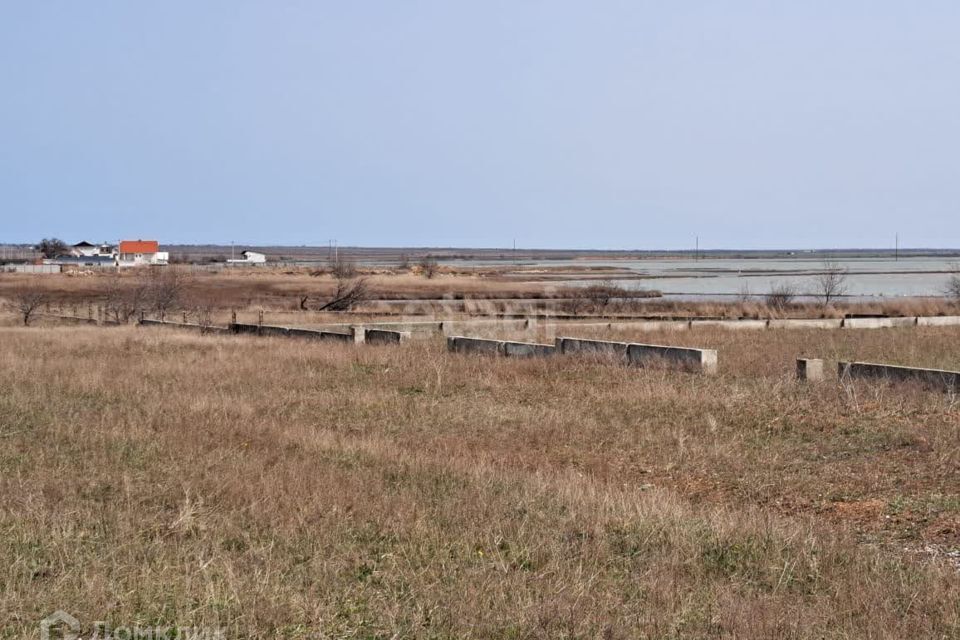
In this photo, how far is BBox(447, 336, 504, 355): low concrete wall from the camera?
22.3 m

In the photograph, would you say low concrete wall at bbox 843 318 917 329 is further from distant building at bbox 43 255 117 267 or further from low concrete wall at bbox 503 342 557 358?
distant building at bbox 43 255 117 267

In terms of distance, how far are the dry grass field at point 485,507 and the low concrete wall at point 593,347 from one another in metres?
2.88

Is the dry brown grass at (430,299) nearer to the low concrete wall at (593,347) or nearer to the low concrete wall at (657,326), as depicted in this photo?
the low concrete wall at (657,326)

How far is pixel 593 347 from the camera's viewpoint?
70.1 ft

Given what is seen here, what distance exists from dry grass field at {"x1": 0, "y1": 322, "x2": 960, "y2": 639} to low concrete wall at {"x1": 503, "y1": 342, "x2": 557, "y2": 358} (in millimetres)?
3719

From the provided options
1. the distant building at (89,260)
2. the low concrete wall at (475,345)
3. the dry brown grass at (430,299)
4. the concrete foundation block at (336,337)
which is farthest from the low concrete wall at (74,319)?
the distant building at (89,260)

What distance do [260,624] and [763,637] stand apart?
2577mm

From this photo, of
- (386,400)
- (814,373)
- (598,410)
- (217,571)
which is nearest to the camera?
(217,571)

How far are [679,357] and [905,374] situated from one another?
164 inches

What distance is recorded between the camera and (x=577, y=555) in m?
6.97

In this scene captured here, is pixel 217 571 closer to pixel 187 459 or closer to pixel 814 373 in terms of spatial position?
pixel 187 459

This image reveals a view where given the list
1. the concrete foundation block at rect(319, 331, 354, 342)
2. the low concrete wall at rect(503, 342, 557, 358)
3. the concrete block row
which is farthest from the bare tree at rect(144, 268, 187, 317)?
the low concrete wall at rect(503, 342, 557, 358)

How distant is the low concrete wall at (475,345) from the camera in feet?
73.1

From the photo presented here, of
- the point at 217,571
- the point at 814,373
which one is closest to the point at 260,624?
the point at 217,571
